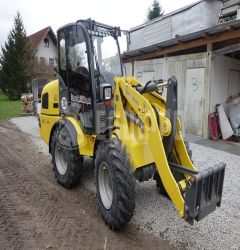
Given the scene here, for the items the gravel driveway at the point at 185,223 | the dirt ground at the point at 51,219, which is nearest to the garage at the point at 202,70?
the gravel driveway at the point at 185,223

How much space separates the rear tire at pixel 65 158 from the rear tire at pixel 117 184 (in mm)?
890

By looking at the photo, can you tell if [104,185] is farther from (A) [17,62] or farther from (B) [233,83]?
(A) [17,62]

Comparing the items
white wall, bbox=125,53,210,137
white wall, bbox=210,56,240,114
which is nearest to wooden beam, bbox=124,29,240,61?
white wall, bbox=125,53,210,137

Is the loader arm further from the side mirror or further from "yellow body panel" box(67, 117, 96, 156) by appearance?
"yellow body panel" box(67, 117, 96, 156)

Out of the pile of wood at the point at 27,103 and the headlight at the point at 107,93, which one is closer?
the headlight at the point at 107,93

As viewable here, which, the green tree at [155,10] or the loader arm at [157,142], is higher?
the green tree at [155,10]

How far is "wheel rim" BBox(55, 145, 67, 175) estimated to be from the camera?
4.51m

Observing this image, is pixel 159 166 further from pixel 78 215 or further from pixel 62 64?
pixel 62 64

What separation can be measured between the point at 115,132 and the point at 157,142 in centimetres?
69

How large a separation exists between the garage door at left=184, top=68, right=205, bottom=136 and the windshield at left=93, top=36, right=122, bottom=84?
15.1ft

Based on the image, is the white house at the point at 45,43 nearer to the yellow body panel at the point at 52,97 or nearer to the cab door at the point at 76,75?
the yellow body panel at the point at 52,97

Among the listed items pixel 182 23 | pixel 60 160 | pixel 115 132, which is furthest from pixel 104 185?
pixel 182 23

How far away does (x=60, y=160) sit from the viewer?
4.60 m

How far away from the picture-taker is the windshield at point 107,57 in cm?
388
